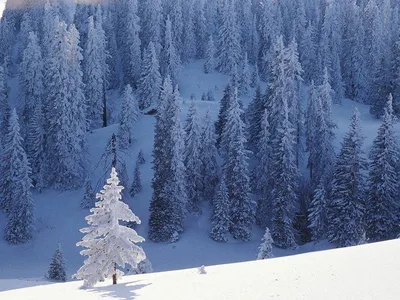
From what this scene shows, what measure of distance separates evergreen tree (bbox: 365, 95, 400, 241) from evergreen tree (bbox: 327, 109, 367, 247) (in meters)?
0.87

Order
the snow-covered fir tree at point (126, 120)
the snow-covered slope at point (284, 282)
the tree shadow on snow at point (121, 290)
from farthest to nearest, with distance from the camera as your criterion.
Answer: the snow-covered fir tree at point (126, 120)
the tree shadow on snow at point (121, 290)
the snow-covered slope at point (284, 282)

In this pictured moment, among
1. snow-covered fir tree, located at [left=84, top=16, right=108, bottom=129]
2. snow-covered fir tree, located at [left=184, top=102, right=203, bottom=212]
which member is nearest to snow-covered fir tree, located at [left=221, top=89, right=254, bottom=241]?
snow-covered fir tree, located at [left=184, top=102, right=203, bottom=212]

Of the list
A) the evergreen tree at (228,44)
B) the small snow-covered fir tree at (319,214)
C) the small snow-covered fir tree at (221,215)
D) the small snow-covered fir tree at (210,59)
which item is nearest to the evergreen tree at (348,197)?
the small snow-covered fir tree at (319,214)

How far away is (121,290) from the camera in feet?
50.6

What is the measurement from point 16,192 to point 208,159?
1891 cm

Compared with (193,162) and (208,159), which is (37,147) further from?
(208,159)

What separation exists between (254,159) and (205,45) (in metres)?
44.7

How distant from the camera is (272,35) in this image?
82000mm

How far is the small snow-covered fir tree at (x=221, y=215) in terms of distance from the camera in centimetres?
4203

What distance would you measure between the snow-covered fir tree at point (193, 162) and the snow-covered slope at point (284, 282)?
2730 cm

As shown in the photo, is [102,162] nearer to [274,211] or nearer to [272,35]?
[274,211]

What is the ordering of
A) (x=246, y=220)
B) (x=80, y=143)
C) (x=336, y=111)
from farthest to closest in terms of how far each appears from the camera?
(x=336, y=111) → (x=80, y=143) → (x=246, y=220)

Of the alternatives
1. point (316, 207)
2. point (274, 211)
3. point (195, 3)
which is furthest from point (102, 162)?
point (195, 3)

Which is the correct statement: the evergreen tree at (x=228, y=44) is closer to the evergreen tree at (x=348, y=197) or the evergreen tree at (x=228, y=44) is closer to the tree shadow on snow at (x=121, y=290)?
the evergreen tree at (x=348, y=197)
